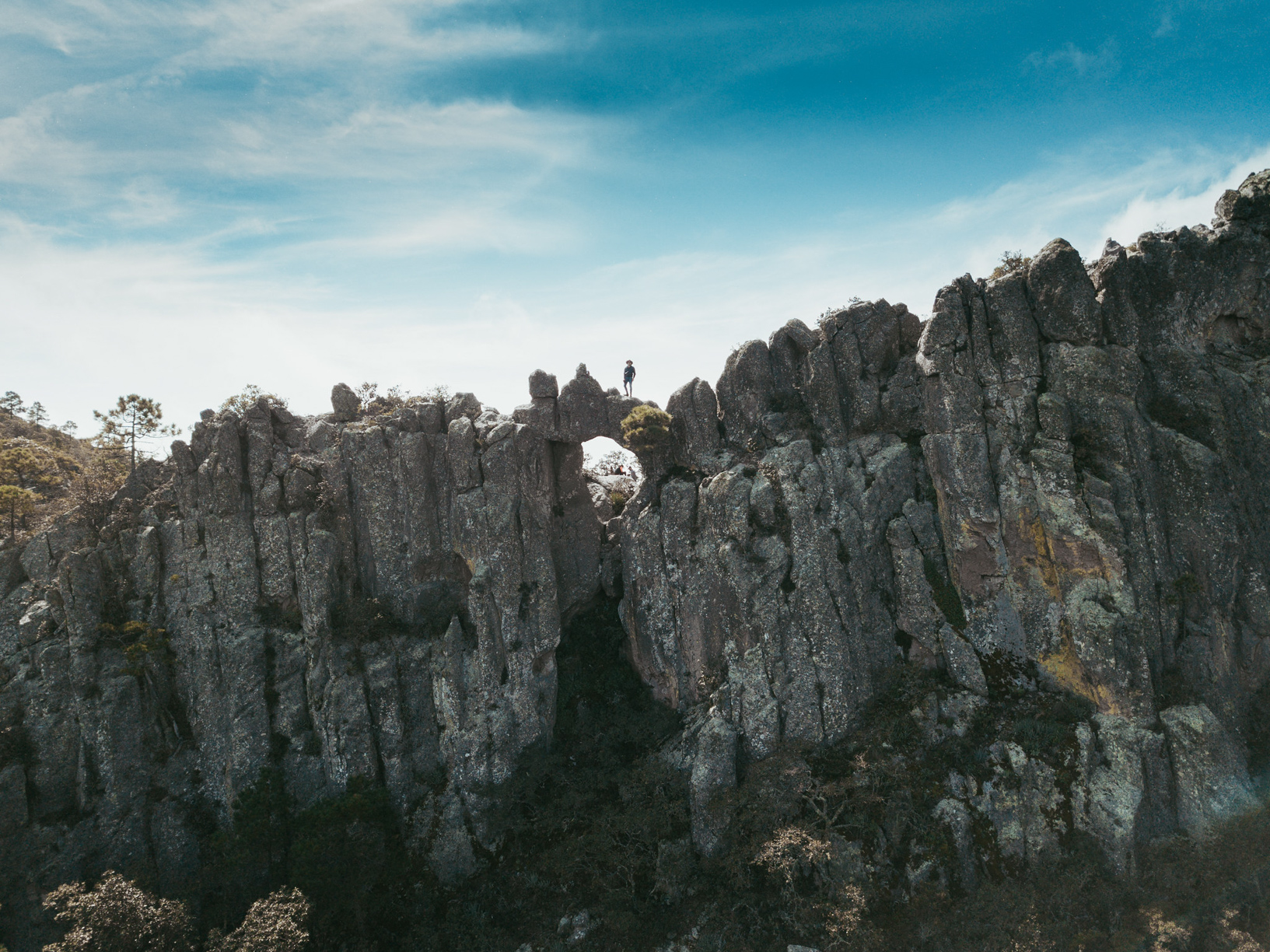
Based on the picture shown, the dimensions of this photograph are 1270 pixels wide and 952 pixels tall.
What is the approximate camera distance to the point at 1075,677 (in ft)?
102

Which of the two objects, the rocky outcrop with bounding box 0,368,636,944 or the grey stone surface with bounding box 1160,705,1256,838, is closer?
the grey stone surface with bounding box 1160,705,1256,838

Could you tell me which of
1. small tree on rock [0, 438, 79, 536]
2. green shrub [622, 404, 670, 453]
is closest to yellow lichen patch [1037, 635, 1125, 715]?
green shrub [622, 404, 670, 453]

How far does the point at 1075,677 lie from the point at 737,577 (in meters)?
Result: 16.4

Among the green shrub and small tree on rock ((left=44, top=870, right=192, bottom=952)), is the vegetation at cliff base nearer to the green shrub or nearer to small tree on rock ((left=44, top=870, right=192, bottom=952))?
small tree on rock ((left=44, top=870, right=192, bottom=952))

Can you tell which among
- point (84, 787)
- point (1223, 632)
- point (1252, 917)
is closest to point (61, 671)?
point (84, 787)

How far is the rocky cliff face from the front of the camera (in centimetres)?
3133

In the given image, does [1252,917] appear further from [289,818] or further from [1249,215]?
[289,818]

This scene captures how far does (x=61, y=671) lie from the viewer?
36.5m

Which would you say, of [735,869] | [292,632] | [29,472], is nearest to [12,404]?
[29,472]

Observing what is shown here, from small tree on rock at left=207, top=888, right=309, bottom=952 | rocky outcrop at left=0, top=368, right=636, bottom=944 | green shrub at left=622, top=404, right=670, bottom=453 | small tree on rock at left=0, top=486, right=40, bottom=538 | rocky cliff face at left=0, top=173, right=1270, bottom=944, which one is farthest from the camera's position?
small tree on rock at left=0, top=486, right=40, bottom=538

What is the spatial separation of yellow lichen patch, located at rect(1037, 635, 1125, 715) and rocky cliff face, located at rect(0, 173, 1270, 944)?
0.42 ft

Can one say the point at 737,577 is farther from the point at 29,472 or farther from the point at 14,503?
the point at 29,472

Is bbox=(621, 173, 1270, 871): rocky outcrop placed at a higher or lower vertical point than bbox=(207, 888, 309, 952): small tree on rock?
higher

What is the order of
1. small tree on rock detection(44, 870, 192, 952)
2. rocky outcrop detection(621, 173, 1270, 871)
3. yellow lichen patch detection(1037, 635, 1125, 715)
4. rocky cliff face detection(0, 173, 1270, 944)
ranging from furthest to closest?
rocky cliff face detection(0, 173, 1270, 944) → rocky outcrop detection(621, 173, 1270, 871) → yellow lichen patch detection(1037, 635, 1125, 715) → small tree on rock detection(44, 870, 192, 952)
